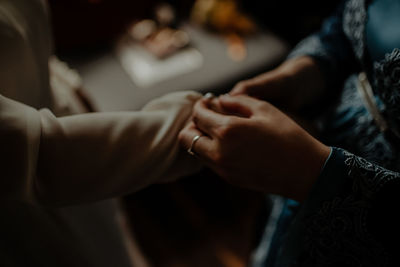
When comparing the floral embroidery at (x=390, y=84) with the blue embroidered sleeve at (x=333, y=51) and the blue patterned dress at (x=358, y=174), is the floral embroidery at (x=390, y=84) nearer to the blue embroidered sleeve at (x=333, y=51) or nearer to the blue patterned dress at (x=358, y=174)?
the blue patterned dress at (x=358, y=174)

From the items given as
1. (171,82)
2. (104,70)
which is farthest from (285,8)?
(104,70)

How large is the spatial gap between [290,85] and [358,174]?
9.7 inches

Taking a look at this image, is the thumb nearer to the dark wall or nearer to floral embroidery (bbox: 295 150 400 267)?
floral embroidery (bbox: 295 150 400 267)

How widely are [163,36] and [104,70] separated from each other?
317 millimetres

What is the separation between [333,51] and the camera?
65cm

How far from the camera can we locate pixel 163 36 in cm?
143

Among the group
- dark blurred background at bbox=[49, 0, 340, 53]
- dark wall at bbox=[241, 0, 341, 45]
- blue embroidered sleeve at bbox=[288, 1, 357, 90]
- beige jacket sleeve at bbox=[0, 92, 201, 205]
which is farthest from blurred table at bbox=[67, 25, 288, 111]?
beige jacket sleeve at bbox=[0, 92, 201, 205]

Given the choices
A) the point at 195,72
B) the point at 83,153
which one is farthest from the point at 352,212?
the point at 195,72

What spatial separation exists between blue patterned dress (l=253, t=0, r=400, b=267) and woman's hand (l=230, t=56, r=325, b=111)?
0.03 m

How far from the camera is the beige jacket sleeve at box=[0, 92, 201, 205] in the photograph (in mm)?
353

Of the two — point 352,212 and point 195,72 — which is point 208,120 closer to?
point 352,212

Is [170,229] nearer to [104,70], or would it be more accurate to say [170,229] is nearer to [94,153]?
[104,70]

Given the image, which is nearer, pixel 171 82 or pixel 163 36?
pixel 171 82

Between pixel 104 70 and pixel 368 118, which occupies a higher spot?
pixel 368 118
